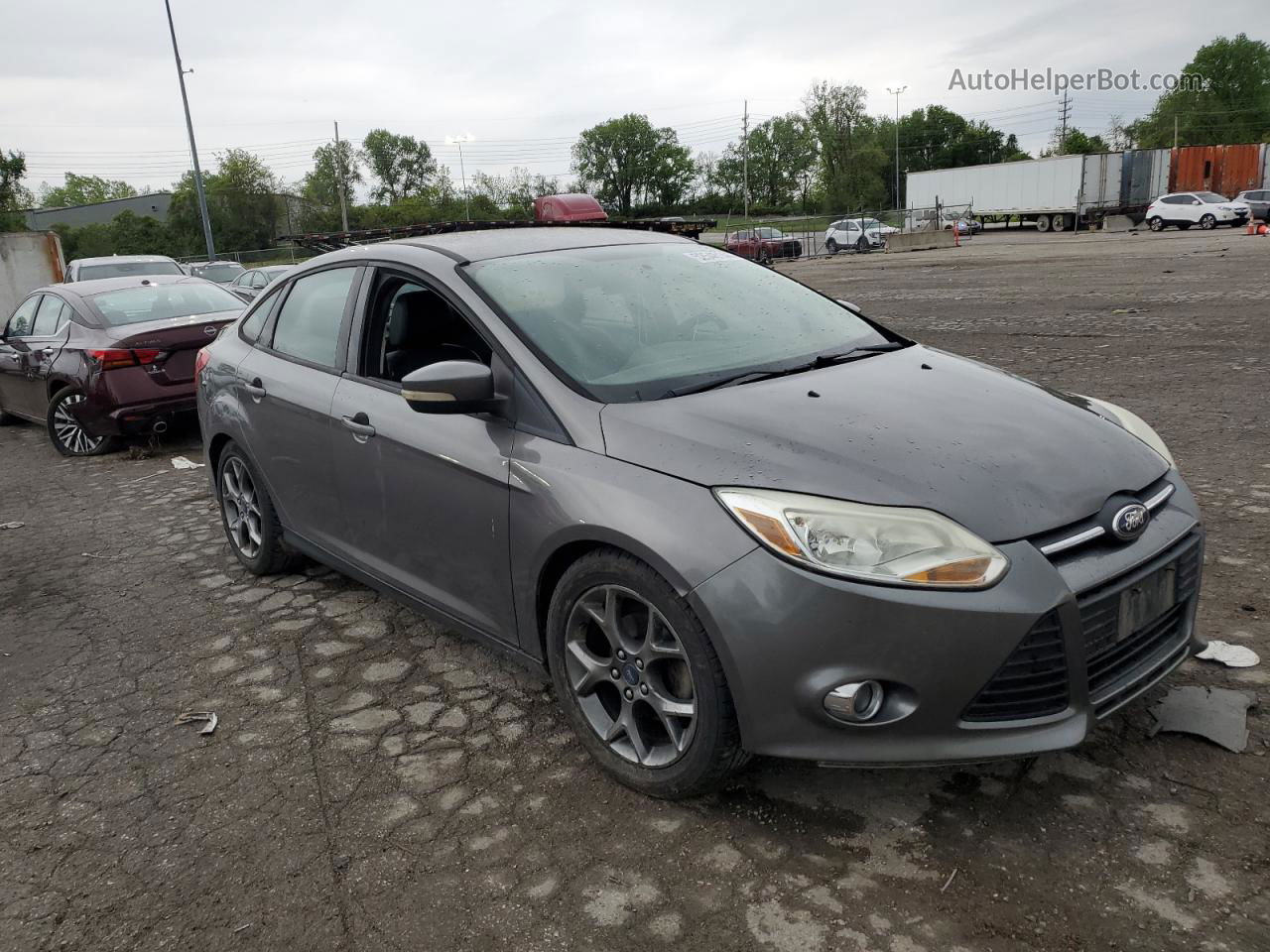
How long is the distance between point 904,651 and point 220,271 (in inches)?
939

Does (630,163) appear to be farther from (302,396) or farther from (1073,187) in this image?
(302,396)

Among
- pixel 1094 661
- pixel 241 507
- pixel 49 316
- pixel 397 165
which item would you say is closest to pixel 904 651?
pixel 1094 661

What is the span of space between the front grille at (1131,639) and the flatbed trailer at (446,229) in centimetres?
266

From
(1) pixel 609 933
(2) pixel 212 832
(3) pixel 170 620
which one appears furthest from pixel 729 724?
(3) pixel 170 620

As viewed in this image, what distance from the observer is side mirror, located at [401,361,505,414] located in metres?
2.96

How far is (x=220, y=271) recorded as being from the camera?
23125 mm

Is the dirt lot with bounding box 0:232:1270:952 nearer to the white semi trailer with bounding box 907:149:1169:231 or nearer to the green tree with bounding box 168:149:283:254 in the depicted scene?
the white semi trailer with bounding box 907:149:1169:231

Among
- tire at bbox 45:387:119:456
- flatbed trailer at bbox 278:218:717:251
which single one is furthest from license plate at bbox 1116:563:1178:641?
tire at bbox 45:387:119:456

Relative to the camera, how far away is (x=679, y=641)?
8.34 feet

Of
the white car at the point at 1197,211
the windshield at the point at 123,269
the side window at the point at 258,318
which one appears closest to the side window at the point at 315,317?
the side window at the point at 258,318

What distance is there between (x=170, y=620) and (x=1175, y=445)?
5810 mm

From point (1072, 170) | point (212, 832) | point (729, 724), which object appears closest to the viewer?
point (729, 724)

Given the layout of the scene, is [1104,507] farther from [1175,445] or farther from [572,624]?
[1175,445]

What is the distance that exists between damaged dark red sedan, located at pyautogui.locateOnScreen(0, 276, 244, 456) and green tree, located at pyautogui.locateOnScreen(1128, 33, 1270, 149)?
118439mm
